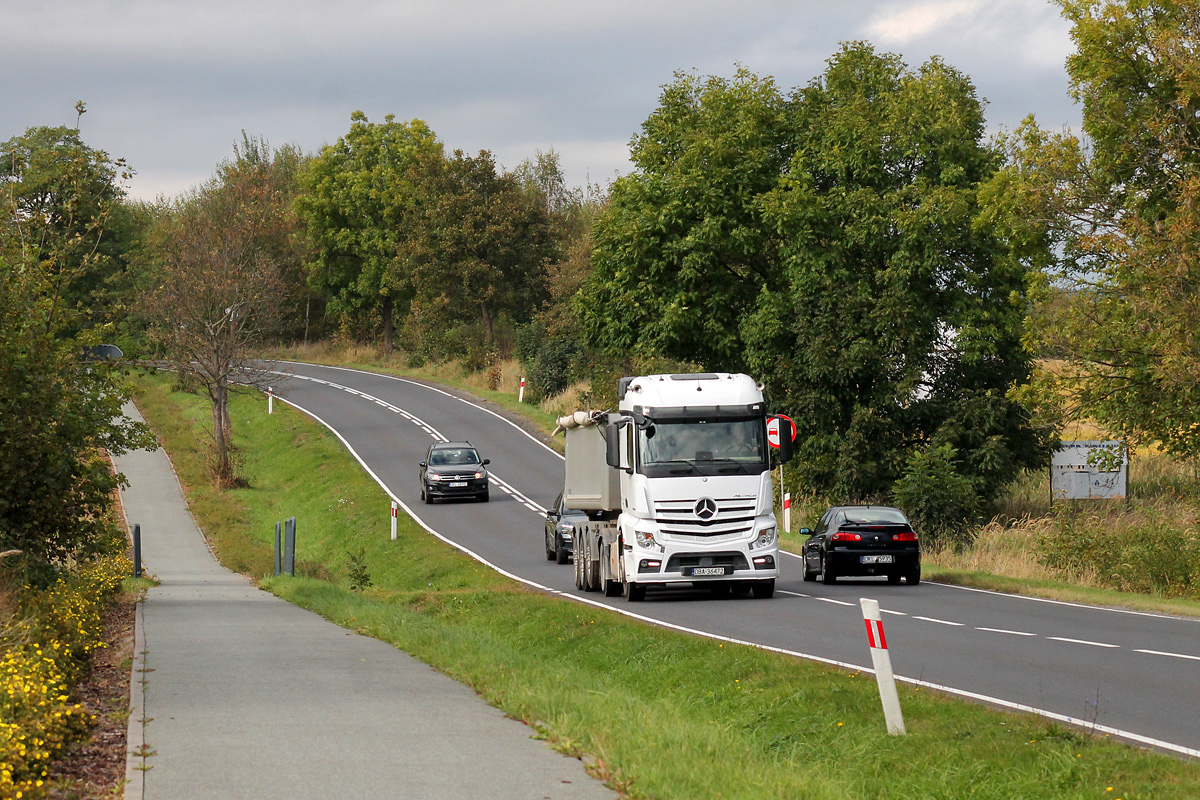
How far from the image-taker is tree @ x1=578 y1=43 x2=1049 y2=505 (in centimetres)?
3847

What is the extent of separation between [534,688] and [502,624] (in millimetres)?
8503

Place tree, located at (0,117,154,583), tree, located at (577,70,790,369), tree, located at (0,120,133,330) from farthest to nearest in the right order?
tree, located at (577,70,790,369) → tree, located at (0,120,133,330) → tree, located at (0,117,154,583)

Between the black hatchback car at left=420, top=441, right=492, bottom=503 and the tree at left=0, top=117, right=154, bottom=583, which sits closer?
the tree at left=0, top=117, right=154, bottom=583

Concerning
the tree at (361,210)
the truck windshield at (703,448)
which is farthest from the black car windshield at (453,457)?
the tree at (361,210)

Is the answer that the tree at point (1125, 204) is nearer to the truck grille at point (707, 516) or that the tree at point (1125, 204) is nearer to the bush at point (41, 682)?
the truck grille at point (707, 516)

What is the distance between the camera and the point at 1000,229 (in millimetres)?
31609

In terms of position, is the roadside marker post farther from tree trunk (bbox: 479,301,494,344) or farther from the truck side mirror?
tree trunk (bbox: 479,301,494,344)

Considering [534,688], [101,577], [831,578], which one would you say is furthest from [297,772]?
[831,578]

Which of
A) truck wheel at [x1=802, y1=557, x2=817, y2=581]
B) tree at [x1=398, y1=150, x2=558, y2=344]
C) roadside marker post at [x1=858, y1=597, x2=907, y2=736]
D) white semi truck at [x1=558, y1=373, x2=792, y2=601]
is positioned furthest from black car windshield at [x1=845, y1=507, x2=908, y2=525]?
tree at [x1=398, y1=150, x2=558, y2=344]

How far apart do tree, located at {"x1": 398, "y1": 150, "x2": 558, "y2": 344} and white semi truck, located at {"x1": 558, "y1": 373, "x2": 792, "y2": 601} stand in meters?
49.7

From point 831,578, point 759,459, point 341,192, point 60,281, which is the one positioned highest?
point 341,192

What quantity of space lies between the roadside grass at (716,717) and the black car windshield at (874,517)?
6.48 meters

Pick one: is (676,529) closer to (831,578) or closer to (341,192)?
(831,578)

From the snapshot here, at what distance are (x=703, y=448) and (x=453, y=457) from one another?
2288 centimetres
